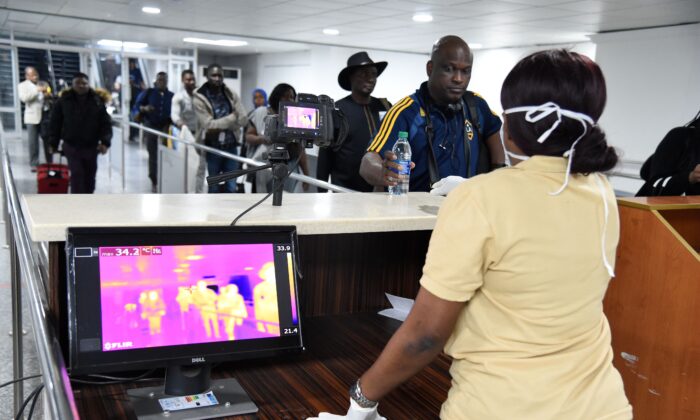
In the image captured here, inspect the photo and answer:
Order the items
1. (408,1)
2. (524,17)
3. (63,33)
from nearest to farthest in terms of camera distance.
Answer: (408,1), (524,17), (63,33)

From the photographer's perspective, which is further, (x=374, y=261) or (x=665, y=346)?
(x=374, y=261)

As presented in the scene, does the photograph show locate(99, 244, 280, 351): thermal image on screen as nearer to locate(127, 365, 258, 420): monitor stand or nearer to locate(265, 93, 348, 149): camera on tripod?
locate(127, 365, 258, 420): monitor stand

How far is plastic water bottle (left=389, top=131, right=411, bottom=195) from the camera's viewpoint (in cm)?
223

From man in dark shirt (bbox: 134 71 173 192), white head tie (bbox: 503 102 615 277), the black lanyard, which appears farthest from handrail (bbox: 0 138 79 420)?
man in dark shirt (bbox: 134 71 173 192)

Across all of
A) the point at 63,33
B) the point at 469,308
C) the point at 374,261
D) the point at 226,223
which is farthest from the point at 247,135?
the point at 63,33

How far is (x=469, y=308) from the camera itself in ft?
3.64

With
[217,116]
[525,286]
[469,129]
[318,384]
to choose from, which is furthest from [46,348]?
[217,116]

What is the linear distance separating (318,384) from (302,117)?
71cm

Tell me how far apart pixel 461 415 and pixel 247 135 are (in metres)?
5.19

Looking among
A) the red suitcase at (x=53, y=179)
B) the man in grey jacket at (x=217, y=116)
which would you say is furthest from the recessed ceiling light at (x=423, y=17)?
the red suitcase at (x=53, y=179)

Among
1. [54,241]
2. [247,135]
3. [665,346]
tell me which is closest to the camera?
[54,241]

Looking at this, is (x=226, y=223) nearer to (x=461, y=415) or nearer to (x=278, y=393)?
(x=278, y=393)

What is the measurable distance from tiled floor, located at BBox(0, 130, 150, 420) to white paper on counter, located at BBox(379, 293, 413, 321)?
1597 mm

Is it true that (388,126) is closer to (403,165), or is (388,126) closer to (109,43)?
(403,165)
